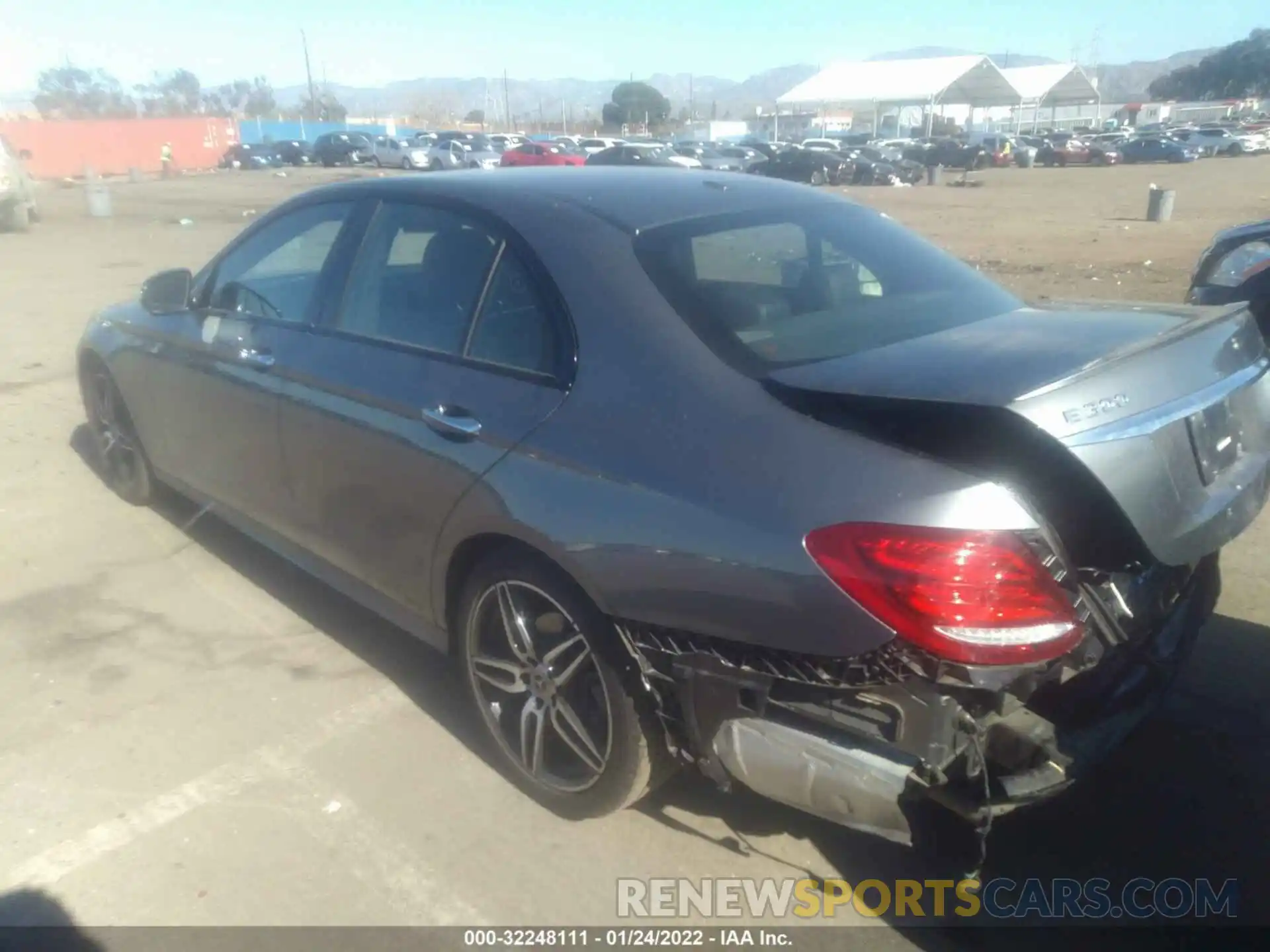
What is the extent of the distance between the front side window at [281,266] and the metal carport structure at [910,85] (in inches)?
2325

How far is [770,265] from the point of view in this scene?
130 inches

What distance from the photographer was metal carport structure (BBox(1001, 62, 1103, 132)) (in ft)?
227

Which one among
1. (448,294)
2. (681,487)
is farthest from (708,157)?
(681,487)

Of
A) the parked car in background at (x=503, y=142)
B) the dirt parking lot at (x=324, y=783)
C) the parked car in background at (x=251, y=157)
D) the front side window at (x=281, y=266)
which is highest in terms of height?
the front side window at (x=281, y=266)

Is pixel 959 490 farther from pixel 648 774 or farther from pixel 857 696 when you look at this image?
pixel 648 774

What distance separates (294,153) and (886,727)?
50.6m

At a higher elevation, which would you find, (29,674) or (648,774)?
(648,774)

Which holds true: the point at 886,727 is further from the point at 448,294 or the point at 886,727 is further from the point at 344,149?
the point at 344,149

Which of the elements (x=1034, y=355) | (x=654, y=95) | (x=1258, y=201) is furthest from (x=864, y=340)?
(x=654, y=95)

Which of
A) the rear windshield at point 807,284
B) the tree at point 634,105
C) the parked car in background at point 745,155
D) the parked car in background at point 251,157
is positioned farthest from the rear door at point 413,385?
the tree at point 634,105

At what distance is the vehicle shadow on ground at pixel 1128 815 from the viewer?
9.20ft

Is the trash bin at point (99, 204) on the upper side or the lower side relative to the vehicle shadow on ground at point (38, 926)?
lower

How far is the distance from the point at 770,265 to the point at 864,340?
592 mm

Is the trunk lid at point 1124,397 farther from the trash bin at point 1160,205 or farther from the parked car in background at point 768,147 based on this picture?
the parked car in background at point 768,147
